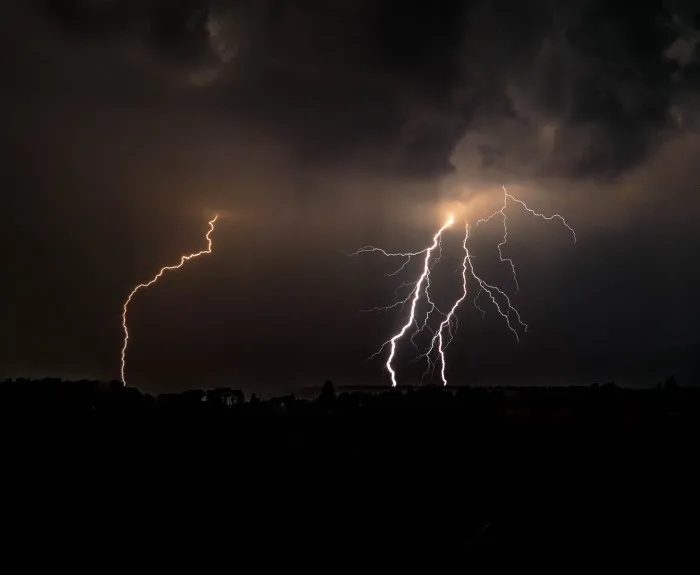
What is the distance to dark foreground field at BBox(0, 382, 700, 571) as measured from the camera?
7578mm

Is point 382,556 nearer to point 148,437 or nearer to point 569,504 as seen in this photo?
point 569,504

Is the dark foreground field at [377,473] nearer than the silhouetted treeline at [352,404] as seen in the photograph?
Yes

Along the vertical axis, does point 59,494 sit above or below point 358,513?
above

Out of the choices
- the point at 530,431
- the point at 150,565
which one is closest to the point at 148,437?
the point at 150,565

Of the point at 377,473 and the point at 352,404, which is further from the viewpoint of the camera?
the point at 352,404

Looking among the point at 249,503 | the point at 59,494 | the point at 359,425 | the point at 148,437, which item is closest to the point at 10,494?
the point at 59,494

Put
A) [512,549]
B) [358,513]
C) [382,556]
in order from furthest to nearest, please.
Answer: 1. [358,513]
2. [382,556]
3. [512,549]

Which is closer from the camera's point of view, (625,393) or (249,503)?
(249,503)

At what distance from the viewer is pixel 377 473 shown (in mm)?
10141

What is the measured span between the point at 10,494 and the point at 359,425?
7350mm

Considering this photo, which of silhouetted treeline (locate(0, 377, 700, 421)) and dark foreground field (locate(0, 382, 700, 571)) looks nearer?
dark foreground field (locate(0, 382, 700, 571))

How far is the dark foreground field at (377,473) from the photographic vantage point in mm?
7578

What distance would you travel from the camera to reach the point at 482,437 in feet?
38.0

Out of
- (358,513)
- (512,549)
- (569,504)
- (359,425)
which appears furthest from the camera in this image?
(359,425)
